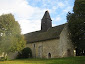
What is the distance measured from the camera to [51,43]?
33469mm

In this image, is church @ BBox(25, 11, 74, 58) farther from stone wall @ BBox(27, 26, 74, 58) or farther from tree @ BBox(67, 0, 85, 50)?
tree @ BBox(67, 0, 85, 50)

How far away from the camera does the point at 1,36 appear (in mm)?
27625

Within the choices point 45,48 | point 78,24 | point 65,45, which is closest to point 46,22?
point 45,48

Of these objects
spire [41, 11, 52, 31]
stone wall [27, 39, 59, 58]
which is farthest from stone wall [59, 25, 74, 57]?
spire [41, 11, 52, 31]

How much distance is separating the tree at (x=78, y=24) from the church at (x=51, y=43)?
1542 mm

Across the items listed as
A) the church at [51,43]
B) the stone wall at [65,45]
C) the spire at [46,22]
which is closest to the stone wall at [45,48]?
the church at [51,43]

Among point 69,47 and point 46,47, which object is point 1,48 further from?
point 69,47

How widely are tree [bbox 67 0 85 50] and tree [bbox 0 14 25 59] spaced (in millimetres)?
14050

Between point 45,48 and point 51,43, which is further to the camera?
point 45,48

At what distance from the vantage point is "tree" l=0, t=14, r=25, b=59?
27.5m

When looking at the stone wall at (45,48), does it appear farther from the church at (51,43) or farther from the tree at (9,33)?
the tree at (9,33)

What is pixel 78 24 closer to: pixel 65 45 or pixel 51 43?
pixel 65 45

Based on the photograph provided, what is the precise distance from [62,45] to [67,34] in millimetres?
3809

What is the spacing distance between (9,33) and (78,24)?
17.0 metres
